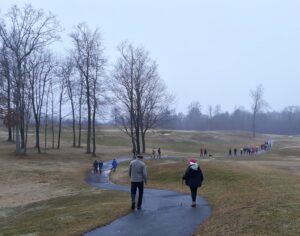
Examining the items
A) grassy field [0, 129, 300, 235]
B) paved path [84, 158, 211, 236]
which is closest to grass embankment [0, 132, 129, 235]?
grassy field [0, 129, 300, 235]

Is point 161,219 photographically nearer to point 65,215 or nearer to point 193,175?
point 193,175

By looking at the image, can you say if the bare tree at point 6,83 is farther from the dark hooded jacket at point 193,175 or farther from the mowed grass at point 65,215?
the dark hooded jacket at point 193,175

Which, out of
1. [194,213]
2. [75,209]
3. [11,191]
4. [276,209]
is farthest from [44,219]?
[11,191]

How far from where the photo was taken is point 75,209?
18172 mm

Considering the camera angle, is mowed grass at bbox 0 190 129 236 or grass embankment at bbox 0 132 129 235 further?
grass embankment at bbox 0 132 129 235

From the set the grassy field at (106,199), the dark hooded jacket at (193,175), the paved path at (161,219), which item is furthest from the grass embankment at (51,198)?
the dark hooded jacket at (193,175)

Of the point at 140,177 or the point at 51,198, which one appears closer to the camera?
the point at 140,177

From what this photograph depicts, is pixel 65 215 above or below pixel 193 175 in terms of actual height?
below

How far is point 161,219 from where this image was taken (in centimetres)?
1430

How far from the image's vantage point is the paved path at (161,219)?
12.6 m

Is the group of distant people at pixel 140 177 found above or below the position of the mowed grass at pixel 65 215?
above

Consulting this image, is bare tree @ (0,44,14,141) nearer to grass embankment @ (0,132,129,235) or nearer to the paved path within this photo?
grass embankment @ (0,132,129,235)

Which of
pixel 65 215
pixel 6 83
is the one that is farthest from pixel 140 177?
pixel 6 83

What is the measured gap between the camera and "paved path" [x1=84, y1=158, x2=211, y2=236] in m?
12.6
